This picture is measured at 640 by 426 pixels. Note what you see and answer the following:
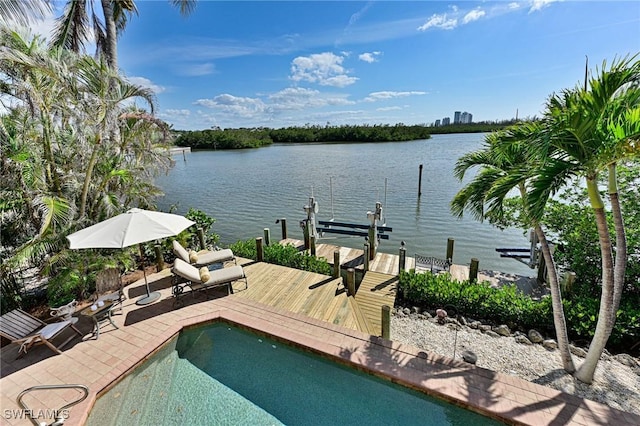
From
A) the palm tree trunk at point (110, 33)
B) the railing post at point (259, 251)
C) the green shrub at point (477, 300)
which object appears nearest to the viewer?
the green shrub at point (477, 300)

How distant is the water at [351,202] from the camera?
40.8 ft

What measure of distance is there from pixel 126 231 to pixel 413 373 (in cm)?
536

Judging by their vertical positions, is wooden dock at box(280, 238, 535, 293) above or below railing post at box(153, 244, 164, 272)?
below

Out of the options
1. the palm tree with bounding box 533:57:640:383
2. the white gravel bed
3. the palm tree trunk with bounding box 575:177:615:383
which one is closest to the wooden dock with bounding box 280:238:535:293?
the white gravel bed

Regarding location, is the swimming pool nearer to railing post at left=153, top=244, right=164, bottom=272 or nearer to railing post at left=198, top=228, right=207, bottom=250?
railing post at left=153, top=244, right=164, bottom=272

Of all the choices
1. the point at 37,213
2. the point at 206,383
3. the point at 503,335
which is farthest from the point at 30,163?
the point at 503,335

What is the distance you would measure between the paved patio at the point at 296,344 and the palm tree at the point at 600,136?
1466 mm

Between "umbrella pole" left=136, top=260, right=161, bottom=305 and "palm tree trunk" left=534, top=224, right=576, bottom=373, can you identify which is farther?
"umbrella pole" left=136, top=260, right=161, bottom=305

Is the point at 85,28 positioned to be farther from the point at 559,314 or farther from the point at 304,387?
the point at 559,314

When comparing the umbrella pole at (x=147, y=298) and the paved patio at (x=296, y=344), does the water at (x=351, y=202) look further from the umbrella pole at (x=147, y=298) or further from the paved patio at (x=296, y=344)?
the umbrella pole at (x=147, y=298)

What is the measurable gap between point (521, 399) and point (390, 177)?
23.1 meters

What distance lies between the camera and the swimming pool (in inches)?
150

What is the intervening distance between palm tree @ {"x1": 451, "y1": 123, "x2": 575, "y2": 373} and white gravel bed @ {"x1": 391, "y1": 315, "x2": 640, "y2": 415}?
354 mm

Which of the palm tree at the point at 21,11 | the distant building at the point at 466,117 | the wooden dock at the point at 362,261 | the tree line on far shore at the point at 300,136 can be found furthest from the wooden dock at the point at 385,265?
the distant building at the point at 466,117
